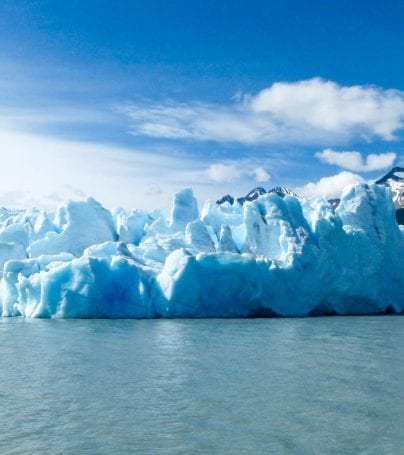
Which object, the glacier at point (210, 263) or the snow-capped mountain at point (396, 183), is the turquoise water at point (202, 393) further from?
the snow-capped mountain at point (396, 183)

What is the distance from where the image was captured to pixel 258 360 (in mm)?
9859

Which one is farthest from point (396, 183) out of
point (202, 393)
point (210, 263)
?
point (202, 393)

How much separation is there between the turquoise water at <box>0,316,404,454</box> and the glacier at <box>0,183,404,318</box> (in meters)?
4.01

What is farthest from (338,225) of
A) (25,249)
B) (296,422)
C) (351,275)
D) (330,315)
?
(296,422)

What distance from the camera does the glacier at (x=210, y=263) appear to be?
1727 cm

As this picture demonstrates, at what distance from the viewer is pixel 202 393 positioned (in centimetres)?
753

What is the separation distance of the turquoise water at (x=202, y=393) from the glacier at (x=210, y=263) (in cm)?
401

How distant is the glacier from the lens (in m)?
17.3

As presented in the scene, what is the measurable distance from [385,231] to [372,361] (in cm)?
1152

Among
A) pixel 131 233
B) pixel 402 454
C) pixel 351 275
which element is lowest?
pixel 402 454

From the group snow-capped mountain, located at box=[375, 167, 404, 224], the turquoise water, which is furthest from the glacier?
snow-capped mountain, located at box=[375, 167, 404, 224]

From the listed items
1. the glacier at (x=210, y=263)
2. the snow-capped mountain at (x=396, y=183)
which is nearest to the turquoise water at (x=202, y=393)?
the glacier at (x=210, y=263)

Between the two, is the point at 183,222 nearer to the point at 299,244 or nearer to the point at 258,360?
the point at 299,244

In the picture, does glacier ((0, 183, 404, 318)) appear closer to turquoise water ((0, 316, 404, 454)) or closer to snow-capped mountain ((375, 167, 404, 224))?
turquoise water ((0, 316, 404, 454))
